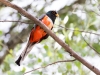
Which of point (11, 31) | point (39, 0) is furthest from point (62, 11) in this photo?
point (11, 31)

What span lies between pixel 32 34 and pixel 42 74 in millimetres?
335

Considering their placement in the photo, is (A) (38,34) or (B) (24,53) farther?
(A) (38,34)

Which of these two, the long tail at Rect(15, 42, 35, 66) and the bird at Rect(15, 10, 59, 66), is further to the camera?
the bird at Rect(15, 10, 59, 66)

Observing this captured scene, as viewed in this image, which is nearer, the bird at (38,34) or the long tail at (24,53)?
the long tail at (24,53)

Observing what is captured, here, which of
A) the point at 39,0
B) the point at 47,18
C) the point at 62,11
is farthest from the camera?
the point at 62,11

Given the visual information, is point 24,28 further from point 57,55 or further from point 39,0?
point 57,55

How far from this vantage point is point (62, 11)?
421cm

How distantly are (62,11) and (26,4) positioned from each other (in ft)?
1.48

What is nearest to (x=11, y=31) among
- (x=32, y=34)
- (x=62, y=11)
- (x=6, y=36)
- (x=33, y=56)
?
(x=6, y=36)

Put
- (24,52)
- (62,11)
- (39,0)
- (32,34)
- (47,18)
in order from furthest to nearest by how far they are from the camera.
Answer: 1. (62,11)
2. (39,0)
3. (47,18)
4. (32,34)
5. (24,52)

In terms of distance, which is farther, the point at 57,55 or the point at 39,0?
the point at 39,0

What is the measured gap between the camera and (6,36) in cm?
432

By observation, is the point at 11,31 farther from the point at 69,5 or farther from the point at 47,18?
the point at 47,18

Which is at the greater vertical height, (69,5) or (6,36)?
(69,5)
